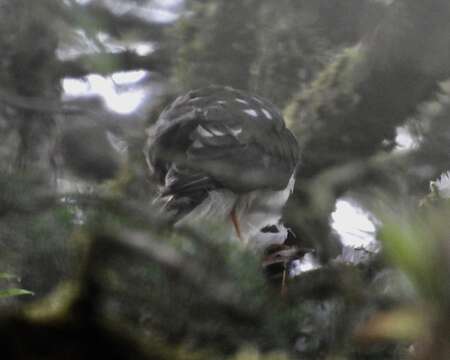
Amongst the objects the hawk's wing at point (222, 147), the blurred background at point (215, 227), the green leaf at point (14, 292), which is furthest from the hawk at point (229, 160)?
the green leaf at point (14, 292)

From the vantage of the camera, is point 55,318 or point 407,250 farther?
point 55,318

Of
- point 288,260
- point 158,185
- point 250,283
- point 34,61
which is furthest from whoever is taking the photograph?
point 34,61

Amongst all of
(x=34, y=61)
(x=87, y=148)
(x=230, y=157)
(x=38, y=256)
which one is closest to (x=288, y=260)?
(x=38, y=256)

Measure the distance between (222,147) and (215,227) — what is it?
2.70 metres

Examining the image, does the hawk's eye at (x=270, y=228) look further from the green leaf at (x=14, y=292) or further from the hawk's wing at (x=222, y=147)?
the green leaf at (x=14, y=292)

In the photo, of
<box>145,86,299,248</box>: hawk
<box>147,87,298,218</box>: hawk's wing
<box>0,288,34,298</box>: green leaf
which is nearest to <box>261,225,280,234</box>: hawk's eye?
<box>145,86,299,248</box>: hawk

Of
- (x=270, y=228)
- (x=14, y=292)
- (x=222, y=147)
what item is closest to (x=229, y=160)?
(x=222, y=147)

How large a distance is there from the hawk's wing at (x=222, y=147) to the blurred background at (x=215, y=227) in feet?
0.86

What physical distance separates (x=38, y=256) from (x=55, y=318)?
290 millimetres

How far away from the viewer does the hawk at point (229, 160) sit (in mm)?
3508

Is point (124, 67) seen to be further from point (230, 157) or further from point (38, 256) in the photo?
point (38, 256)

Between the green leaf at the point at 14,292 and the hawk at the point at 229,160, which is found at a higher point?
the green leaf at the point at 14,292

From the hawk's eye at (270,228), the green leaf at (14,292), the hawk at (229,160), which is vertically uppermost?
the green leaf at (14,292)

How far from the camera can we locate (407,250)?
632 millimetres
